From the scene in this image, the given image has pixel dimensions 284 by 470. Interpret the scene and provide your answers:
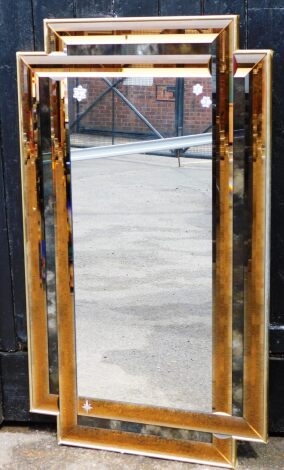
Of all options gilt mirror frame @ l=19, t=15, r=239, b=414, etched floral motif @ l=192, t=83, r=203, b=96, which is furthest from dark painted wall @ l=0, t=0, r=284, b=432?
etched floral motif @ l=192, t=83, r=203, b=96

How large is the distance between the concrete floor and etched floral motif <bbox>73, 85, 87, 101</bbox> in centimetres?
117

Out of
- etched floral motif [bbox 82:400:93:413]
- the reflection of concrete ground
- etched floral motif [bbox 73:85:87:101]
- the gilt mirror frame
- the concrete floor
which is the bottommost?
the concrete floor

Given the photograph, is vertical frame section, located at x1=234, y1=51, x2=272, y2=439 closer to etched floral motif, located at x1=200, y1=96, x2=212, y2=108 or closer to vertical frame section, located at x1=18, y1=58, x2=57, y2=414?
etched floral motif, located at x1=200, y1=96, x2=212, y2=108

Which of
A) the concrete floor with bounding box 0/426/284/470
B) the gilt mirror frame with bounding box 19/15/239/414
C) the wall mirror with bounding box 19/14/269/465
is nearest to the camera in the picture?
the gilt mirror frame with bounding box 19/15/239/414

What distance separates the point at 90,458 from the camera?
7.73ft

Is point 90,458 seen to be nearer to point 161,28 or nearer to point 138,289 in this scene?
point 138,289

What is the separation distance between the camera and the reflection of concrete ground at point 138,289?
2.34 m

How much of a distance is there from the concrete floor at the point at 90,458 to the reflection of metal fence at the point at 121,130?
3.28 ft

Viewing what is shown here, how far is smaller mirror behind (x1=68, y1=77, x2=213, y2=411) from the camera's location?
2.21 m

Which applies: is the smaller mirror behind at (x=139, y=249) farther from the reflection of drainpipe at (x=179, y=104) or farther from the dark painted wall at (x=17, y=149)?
the dark painted wall at (x=17, y=149)

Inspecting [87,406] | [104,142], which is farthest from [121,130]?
[87,406]

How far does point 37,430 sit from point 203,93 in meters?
1.33

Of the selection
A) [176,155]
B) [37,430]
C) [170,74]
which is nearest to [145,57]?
[170,74]

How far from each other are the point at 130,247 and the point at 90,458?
716mm
